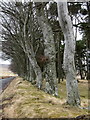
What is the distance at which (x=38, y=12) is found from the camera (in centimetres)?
969

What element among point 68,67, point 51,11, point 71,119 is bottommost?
point 71,119

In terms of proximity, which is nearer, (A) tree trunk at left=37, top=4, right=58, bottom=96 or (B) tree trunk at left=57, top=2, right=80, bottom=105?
(B) tree trunk at left=57, top=2, right=80, bottom=105

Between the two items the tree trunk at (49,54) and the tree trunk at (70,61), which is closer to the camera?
the tree trunk at (70,61)

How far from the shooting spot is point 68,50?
18.9 ft

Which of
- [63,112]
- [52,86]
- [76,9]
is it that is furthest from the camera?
[76,9]

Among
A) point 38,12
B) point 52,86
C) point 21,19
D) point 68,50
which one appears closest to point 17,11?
point 21,19

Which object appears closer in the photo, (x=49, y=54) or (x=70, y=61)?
(x=70, y=61)

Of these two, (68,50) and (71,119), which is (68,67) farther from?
(71,119)

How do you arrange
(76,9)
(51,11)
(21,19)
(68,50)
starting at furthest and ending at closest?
(76,9) < (51,11) < (21,19) < (68,50)

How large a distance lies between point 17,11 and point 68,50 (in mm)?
8031

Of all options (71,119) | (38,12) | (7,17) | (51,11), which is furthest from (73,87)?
(7,17)

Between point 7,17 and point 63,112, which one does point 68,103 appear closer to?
point 63,112

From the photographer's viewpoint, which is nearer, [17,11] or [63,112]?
[63,112]

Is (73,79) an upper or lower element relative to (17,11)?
lower
